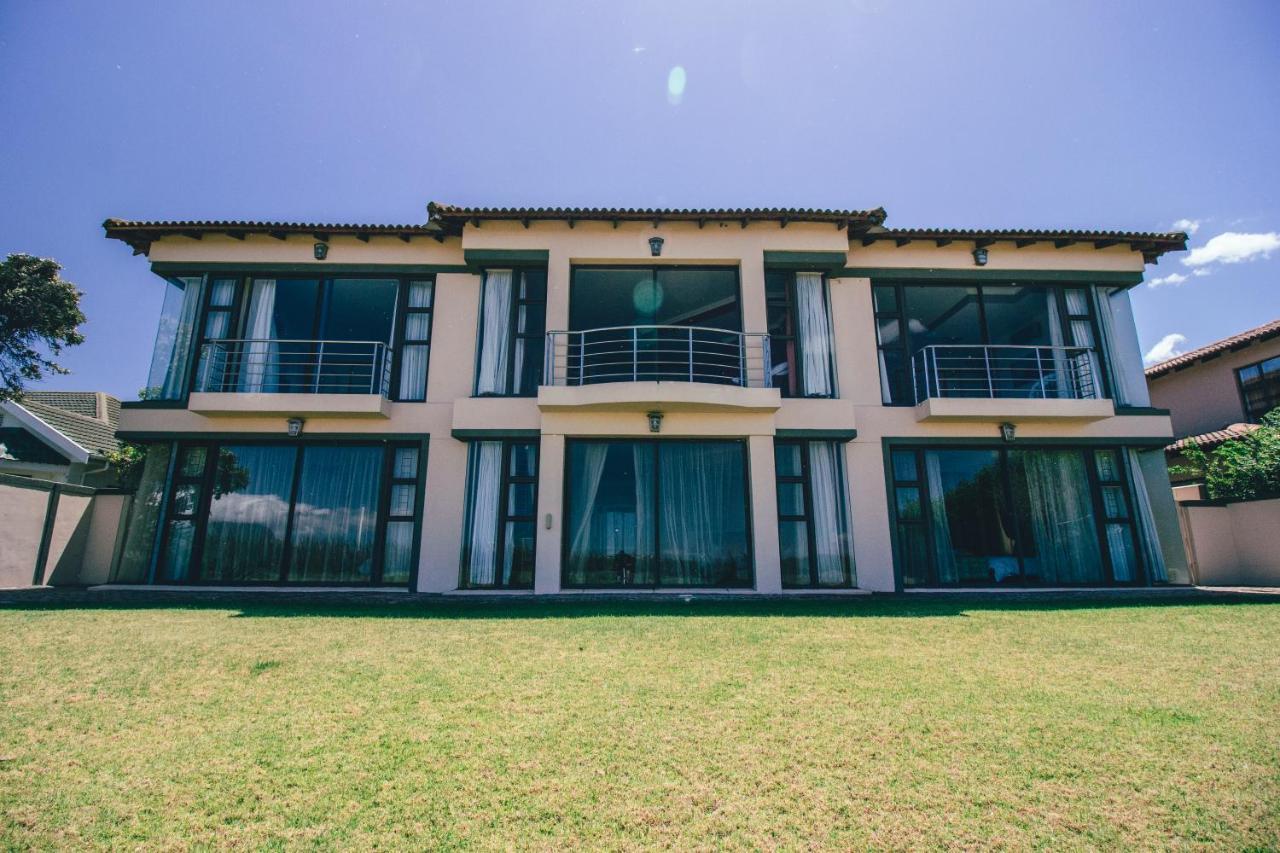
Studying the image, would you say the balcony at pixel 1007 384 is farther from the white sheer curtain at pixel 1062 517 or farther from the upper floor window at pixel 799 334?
the upper floor window at pixel 799 334

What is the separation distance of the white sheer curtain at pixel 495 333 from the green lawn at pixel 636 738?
5050 mm

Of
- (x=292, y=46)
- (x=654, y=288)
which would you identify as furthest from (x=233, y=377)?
(x=654, y=288)

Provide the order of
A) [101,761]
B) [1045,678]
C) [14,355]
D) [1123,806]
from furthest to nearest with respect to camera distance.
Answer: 1. [14,355]
2. [1045,678]
3. [101,761]
4. [1123,806]

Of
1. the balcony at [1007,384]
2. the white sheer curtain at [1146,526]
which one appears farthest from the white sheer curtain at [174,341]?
the white sheer curtain at [1146,526]

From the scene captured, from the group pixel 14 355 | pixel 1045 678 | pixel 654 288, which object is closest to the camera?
pixel 1045 678

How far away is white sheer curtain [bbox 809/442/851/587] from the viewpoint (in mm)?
9266

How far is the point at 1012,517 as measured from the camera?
9.80m

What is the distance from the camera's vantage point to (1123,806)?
261 cm

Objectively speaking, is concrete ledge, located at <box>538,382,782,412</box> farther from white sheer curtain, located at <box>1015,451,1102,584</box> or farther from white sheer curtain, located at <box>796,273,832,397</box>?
white sheer curtain, located at <box>1015,451,1102,584</box>

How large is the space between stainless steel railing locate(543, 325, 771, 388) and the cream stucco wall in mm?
12397

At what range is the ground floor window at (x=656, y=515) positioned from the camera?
9117 mm

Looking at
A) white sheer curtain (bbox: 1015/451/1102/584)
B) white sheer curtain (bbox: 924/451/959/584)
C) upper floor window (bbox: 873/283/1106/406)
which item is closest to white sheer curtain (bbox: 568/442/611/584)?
white sheer curtain (bbox: 924/451/959/584)

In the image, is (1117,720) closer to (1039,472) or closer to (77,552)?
(1039,472)

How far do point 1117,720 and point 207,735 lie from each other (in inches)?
217
